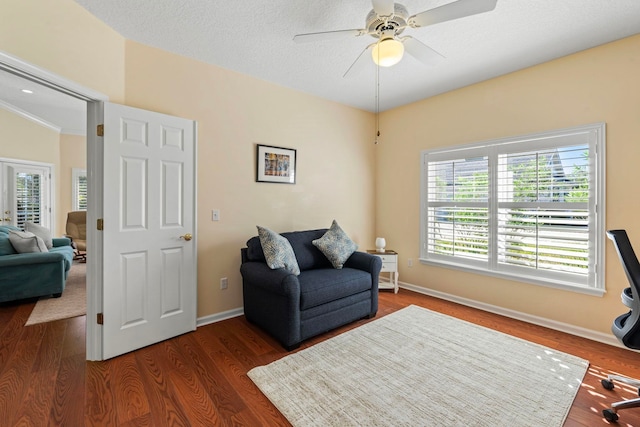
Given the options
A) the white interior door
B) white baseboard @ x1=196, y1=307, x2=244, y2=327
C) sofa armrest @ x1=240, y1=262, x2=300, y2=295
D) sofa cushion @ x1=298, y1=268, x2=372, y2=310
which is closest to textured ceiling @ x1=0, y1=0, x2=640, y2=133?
the white interior door

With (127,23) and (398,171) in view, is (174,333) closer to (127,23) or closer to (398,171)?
(127,23)

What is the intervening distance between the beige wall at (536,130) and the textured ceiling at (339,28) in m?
0.22

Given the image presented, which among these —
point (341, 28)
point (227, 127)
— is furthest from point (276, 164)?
point (341, 28)

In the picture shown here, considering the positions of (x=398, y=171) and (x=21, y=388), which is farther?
(x=398, y=171)

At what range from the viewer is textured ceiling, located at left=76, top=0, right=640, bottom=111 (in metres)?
2.04

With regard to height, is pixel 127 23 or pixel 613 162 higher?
pixel 127 23

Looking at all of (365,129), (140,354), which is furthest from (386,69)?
(140,354)

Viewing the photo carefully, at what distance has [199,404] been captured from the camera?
176cm

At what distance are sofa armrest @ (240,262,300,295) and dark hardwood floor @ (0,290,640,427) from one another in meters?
0.51

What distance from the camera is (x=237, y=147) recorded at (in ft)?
10.3

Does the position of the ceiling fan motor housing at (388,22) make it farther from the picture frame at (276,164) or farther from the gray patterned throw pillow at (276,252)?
the gray patterned throw pillow at (276,252)

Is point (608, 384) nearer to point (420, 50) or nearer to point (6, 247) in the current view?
point (420, 50)

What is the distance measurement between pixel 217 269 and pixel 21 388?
157 centimetres

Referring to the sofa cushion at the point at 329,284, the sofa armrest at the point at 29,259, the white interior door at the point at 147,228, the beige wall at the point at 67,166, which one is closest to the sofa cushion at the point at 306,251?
the sofa cushion at the point at 329,284
